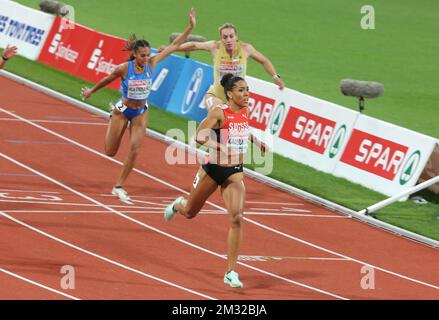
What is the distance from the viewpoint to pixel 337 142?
22.2 meters

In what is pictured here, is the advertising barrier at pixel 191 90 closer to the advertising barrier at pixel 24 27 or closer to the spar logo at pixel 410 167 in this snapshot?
the advertising barrier at pixel 24 27

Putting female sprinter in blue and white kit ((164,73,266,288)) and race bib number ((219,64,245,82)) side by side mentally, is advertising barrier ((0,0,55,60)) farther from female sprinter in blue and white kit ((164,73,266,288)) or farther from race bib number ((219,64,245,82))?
female sprinter in blue and white kit ((164,73,266,288))

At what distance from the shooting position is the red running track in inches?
597

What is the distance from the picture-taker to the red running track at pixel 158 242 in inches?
597

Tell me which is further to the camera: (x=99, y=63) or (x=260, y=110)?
(x=99, y=63)

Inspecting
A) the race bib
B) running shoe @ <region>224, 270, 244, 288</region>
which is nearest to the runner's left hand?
the race bib

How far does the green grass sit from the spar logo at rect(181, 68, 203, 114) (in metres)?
0.34

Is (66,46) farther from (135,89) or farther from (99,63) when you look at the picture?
(135,89)

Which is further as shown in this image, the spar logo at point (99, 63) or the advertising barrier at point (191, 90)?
the spar logo at point (99, 63)

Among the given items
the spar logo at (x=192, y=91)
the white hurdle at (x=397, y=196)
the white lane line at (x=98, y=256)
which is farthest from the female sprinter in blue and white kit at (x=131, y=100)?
the spar logo at (x=192, y=91)

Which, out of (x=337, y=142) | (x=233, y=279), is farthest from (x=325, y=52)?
(x=233, y=279)

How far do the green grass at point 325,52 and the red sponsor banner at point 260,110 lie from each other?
897 millimetres

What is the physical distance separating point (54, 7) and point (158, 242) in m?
14.8

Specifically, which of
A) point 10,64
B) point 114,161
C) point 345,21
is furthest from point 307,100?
point 345,21
